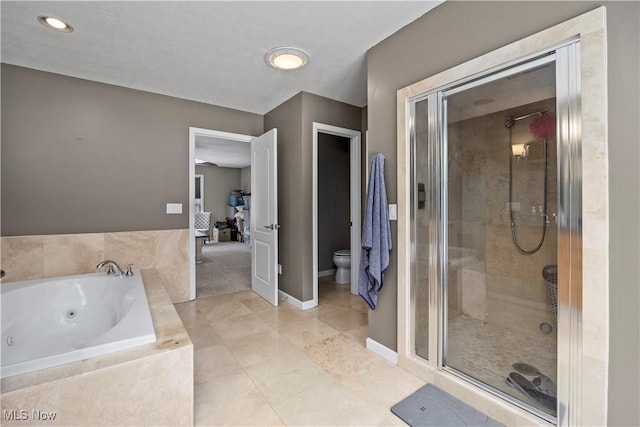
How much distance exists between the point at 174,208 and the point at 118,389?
2372 mm

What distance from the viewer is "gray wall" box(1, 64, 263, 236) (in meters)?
2.53

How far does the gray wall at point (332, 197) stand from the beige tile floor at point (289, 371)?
5.29ft

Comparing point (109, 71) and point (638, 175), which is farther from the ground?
point (109, 71)

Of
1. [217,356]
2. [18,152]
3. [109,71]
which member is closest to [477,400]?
[217,356]

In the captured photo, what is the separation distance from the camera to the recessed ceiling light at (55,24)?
1901 millimetres

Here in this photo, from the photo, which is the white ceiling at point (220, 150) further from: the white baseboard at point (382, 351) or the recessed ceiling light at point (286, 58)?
the white baseboard at point (382, 351)

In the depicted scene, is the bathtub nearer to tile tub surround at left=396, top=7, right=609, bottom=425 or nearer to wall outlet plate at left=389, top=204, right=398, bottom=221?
wall outlet plate at left=389, top=204, right=398, bottom=221

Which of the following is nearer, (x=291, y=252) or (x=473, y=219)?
(x=473, y=219)

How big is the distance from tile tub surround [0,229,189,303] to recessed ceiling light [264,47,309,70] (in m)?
2.13

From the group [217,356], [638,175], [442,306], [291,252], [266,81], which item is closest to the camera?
[638,175]

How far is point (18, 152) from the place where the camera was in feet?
8.26

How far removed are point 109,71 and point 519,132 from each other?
3.39m

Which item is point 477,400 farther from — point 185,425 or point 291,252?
point 291,252

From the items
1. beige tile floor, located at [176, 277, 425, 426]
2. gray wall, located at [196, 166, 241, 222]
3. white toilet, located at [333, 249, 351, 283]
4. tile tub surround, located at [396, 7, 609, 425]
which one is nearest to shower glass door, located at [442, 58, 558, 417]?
tile tub surround, located at [396, 7, 609, 425]
